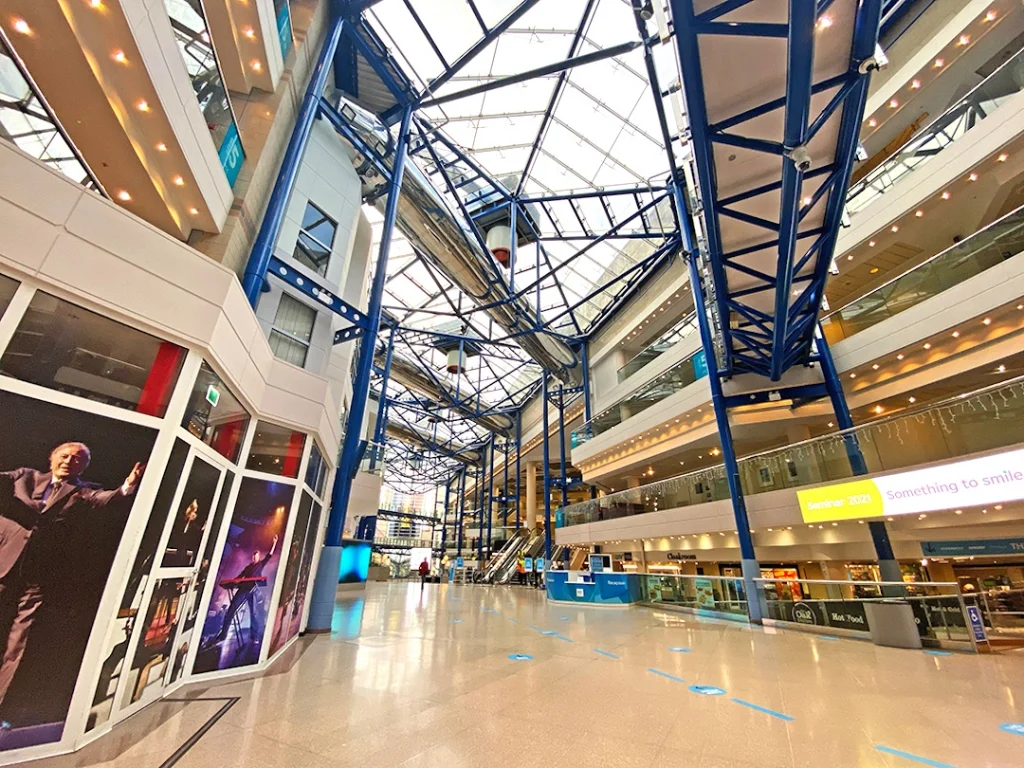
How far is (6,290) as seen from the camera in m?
3.12

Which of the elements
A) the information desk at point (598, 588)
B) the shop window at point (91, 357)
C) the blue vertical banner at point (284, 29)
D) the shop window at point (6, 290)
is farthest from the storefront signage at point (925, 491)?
the blue vertical banner at point (284, 29)

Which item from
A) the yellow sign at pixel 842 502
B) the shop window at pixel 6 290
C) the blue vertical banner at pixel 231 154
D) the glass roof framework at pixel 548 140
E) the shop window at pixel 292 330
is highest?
the glass roof framework at pixel 548 140

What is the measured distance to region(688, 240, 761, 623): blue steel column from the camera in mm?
11258

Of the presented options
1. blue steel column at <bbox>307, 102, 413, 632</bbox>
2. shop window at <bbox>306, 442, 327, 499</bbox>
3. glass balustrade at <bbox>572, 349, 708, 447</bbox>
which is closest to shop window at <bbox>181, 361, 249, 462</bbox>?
shop window at <bbox>306, 442, 327, 499</bbox>

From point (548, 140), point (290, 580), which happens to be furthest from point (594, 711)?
point (548, 140)

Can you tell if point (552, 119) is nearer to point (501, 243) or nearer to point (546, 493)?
point (501, 243)

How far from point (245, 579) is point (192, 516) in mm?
1598

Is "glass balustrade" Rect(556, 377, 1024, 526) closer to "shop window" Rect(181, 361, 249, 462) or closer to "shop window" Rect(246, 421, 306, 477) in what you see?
"shop window" Rect(246, 421, 306, 477)

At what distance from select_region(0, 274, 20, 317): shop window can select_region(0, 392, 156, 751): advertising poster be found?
67 centimetres

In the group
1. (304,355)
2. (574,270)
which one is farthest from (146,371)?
(574,270)

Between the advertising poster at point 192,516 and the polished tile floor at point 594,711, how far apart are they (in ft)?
4.47

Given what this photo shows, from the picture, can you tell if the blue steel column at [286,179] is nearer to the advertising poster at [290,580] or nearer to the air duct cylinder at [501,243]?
the advertising poster at [290,580]

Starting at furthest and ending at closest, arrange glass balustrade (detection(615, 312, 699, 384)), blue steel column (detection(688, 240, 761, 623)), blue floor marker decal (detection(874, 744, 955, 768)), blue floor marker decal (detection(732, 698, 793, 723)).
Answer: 1. glass balustrade (detection(615, 312, 699, 384))
2. blue steel column (detection(688, 240, 761, 623))
3. blue floor marker decal (detection(732, 698, 793, 723))
4. blue floor marker decal (detection(874, 744, 955, 768))

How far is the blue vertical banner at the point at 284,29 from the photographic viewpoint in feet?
25.3
